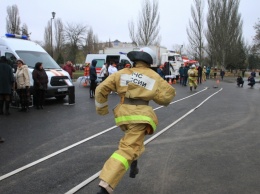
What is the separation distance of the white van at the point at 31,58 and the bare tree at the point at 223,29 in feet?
146

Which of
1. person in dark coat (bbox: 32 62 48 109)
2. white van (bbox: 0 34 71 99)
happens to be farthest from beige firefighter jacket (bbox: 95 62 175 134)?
white van (bbox: 0 34 71 99)

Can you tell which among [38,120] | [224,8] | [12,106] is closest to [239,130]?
[38,120]

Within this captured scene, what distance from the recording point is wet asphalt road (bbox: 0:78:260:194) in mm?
4465

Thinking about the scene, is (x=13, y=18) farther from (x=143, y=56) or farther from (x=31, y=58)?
(x=143, y=56)

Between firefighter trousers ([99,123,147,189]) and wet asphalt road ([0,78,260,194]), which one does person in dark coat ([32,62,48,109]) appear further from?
firefighter trousers ([99,123,147,189])

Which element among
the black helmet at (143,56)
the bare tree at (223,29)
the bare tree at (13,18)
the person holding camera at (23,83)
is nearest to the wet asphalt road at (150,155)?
the person holding camera at (23,83)

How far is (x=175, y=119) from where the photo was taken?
388 inches

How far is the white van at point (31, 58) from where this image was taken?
13.5 metres

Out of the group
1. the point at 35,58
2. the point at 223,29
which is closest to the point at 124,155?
the point at 35,58

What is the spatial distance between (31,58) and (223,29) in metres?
45.3

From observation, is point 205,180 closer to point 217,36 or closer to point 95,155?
point 95,155

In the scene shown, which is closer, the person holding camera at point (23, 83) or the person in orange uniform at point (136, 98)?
the person in orange uniform at point (136, 98)

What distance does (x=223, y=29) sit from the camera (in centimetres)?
5403

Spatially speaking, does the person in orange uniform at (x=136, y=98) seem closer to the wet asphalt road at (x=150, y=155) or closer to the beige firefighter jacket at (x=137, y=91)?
the beige firefighter jacket at (x=137, y=91)
